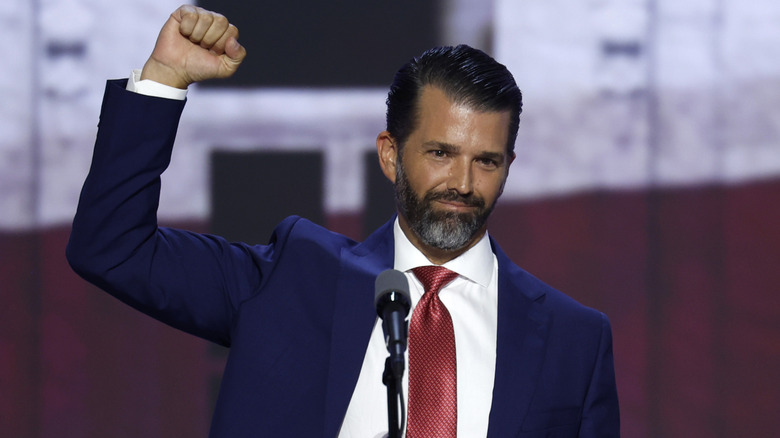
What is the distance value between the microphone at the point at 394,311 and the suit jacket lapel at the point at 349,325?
1.17 feet

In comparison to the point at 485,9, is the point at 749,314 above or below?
below

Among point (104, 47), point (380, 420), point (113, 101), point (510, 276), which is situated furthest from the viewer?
point (104, 47)

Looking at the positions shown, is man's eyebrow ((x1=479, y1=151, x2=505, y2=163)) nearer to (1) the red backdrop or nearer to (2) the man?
(2) the man

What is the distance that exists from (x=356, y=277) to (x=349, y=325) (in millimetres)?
93

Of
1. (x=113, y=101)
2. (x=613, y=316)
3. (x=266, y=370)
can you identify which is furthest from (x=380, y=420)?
(x=613, y=316)

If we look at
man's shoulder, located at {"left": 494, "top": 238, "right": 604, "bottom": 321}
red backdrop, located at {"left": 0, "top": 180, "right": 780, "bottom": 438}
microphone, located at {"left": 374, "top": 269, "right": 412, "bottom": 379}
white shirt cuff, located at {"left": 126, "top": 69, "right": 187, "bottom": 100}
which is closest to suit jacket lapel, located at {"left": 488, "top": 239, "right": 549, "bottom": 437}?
man's shoulder, located at {"left": 494, "top": 238, "right": 604, "bottom": 321}

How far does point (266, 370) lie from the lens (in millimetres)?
1554

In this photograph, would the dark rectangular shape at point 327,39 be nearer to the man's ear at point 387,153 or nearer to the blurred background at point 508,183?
the blurred background at point 508,183

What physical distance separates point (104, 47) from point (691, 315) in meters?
1.92

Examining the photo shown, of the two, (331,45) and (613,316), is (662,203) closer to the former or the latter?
(613,316)

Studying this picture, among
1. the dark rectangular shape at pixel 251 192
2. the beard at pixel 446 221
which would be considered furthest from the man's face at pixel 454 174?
the dark rectangular shape at pixel 251 192

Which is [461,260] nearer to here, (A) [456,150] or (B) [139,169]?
(A) [456,150]

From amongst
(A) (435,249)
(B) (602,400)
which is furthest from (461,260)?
(B) (602,400)

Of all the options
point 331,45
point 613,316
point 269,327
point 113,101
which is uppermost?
point 331,45
